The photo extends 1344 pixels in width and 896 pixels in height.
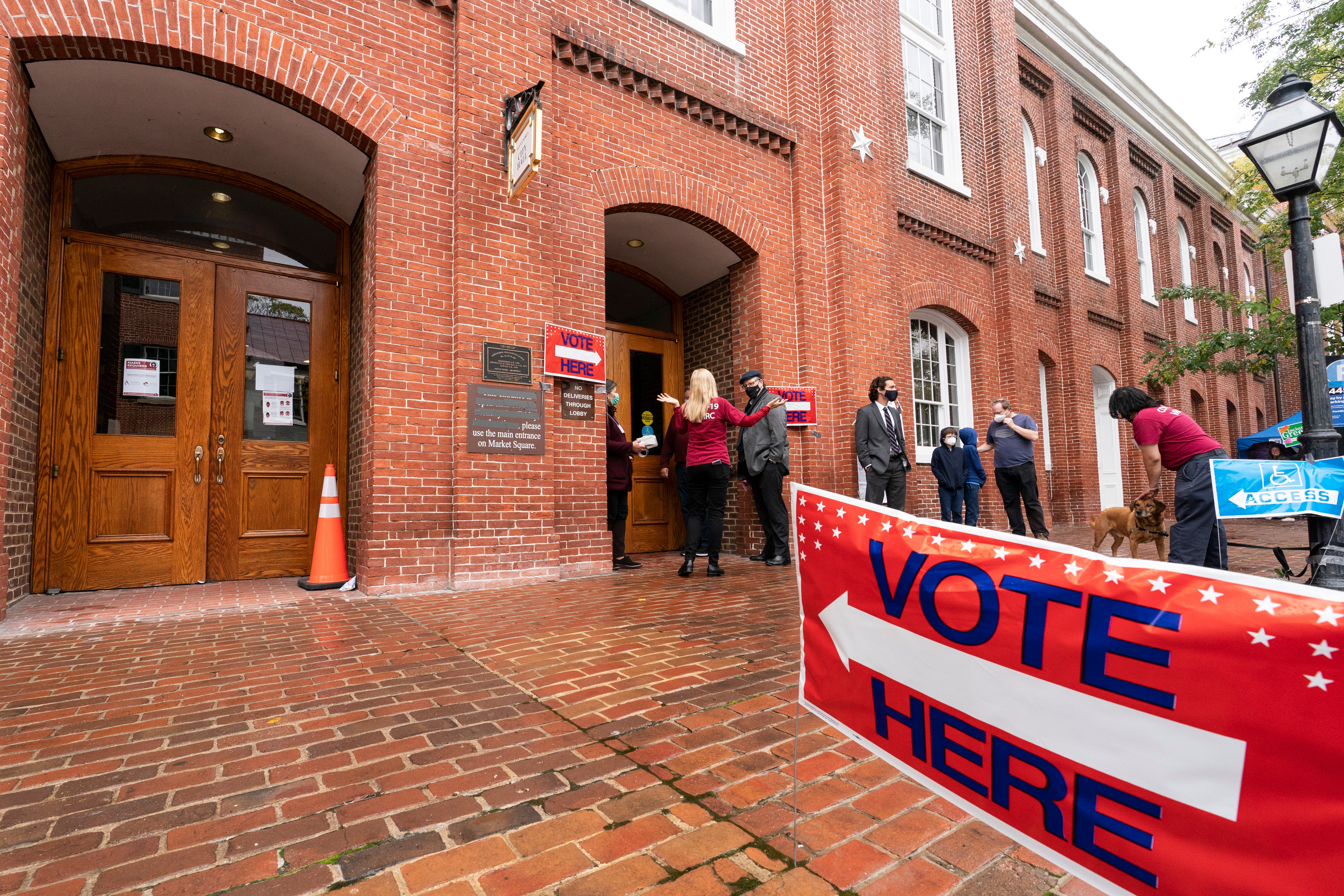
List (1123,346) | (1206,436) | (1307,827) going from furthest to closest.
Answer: (1123,346)
(1206,436)
(1307,827)

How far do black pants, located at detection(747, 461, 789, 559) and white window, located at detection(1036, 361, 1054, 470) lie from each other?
318 inches

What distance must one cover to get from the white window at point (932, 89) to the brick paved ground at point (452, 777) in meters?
10.1

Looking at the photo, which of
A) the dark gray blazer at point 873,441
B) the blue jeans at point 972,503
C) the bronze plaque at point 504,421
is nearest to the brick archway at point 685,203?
the bronze plaque at point 504,421

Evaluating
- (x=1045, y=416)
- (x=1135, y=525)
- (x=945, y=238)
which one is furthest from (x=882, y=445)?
(x=1045, y=416)

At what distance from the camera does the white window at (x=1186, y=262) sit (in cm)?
1811

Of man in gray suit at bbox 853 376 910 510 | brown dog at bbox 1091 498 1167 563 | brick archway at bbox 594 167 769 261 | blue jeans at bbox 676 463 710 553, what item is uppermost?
brick archway at bbox 594 167 769 261

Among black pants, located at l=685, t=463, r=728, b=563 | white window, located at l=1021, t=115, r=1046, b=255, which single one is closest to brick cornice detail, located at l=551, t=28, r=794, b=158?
black pants, located at l=685, t=463, r=728, b=563

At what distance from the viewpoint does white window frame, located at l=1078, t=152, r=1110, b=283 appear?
14648 millimetres

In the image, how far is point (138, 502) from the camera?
559 cm

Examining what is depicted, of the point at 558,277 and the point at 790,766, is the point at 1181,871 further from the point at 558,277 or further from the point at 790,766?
the point at 558,277

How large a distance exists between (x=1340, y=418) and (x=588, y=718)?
6.87 meters

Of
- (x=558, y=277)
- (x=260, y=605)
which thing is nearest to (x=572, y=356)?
(x=558, y=277)

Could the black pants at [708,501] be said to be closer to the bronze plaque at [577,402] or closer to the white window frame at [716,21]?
the bronze plaque at [577,402]

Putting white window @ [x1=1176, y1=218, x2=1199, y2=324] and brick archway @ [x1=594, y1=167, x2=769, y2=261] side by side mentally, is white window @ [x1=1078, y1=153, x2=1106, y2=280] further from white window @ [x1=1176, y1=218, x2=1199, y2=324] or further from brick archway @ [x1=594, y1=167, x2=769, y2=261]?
brick archway @ [x1=594, y1=167, x2=769, y2=261]
